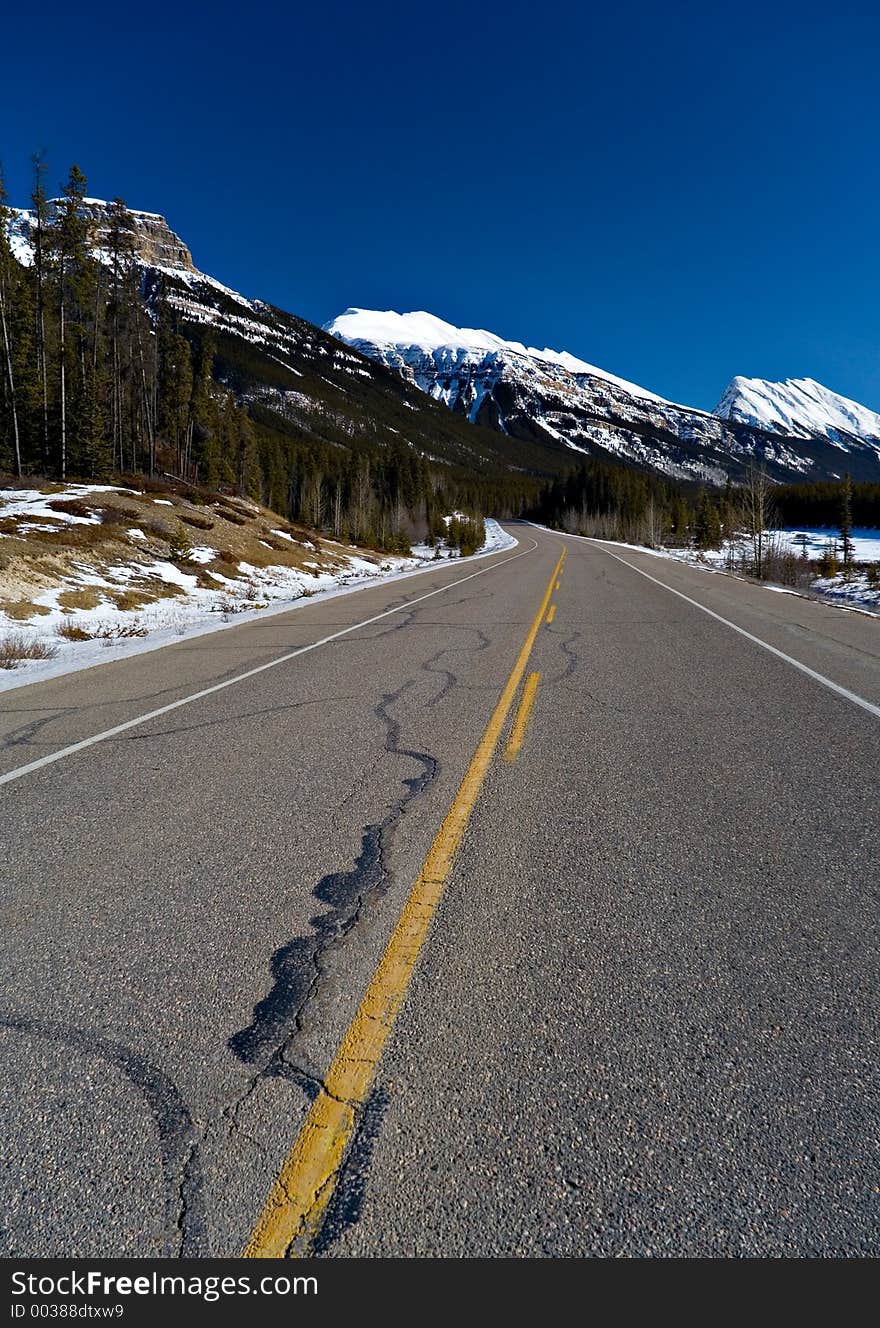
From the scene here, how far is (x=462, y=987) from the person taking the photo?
2.33 meters

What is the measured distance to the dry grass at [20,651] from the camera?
30.1ft

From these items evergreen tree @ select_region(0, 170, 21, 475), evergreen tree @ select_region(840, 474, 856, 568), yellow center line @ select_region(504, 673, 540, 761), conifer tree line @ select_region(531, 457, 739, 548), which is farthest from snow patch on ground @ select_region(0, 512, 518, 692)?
conifer tree line @ select_region(531, 457, 739, 548)

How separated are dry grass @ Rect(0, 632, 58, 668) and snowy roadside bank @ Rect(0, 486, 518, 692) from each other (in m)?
0.03

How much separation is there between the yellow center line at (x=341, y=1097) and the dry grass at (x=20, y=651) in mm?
8505

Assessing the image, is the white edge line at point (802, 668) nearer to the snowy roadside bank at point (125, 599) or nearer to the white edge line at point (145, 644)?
the white edge line at point (145, 644)

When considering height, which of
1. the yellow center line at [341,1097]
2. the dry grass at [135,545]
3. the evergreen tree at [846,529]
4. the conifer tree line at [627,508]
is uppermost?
the conifer tree line at [627,508]

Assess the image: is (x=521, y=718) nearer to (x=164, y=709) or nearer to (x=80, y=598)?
(x=164, y=709)

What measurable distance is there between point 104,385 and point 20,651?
4465 cm

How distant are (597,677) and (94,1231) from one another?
21.5 feet

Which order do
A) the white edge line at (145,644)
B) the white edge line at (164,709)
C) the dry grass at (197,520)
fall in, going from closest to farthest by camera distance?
the white edge line at (164,709), the white edge line at (145,644), the dry grass at (197,520)

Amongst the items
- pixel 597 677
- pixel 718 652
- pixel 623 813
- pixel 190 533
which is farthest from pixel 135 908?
pixel 190 533

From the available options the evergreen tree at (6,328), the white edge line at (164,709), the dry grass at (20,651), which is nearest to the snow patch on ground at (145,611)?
the dry grass at (20,651)

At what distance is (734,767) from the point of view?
14.6ft

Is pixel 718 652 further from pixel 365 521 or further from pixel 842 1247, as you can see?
pixel 365 521
